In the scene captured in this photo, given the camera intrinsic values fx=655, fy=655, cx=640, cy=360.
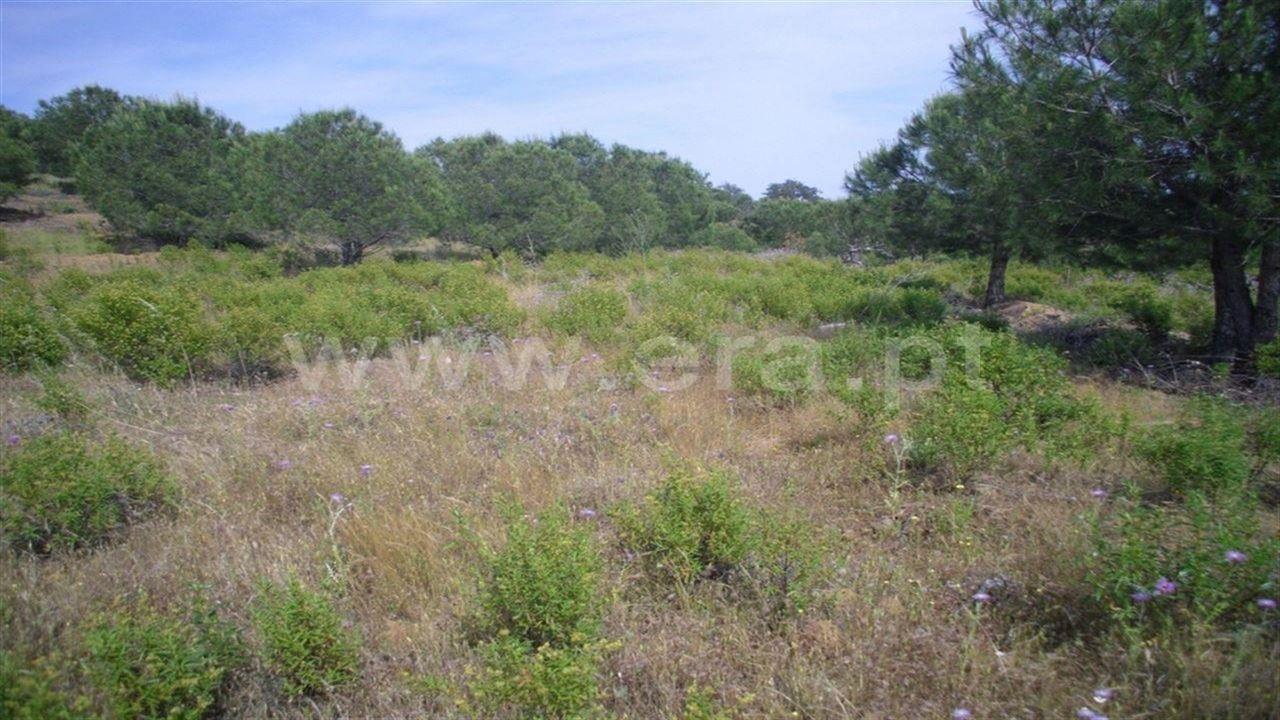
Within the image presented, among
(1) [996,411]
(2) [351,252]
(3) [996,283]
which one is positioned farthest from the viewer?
A: (2) [351,252]

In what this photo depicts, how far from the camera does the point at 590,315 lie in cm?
677

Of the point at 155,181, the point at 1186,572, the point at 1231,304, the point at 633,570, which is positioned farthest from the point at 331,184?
the point at 1186,572

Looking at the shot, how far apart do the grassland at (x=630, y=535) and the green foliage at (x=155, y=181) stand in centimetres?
1269

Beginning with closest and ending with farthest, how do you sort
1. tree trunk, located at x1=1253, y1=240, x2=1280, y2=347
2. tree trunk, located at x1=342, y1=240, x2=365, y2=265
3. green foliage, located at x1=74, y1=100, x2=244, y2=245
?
tree trunk, located at x1=1253, y1=240, x2=1280, y2=347, tree trunk, located at x1=342, y1=240, x2=365, y2=265, green foliage, located at x1=74, y1=100, x2=244, y2=245

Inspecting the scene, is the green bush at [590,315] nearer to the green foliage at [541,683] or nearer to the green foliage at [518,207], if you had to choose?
the green foliage at [541,683]

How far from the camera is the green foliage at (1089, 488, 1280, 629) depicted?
1.93 meters

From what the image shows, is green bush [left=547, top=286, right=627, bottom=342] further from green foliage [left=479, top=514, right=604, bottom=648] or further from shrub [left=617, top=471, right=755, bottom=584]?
green foliage [left=479, top=514, right=604, bottom=648]

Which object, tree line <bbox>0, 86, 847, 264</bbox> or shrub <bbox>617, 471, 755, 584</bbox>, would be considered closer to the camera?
shrub <bbox>617, 471, 755, 584</bbox>

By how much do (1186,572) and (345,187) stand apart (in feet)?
53.2

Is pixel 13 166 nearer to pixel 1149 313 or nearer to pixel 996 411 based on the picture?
pixel 996 411

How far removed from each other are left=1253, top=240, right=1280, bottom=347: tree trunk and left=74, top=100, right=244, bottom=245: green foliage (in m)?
18.5

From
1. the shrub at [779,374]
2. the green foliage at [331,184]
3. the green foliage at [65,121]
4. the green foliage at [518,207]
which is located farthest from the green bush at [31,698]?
the green foliage at [65,121]

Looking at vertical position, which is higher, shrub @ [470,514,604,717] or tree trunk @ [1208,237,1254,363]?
tree trunk @ [1208,237,1254,363]


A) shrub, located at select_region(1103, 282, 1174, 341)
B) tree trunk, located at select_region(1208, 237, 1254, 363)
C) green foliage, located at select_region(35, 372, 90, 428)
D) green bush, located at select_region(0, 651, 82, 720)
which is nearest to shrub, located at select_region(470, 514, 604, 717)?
green bush, located at select_region(0, 651, 82, 720)
